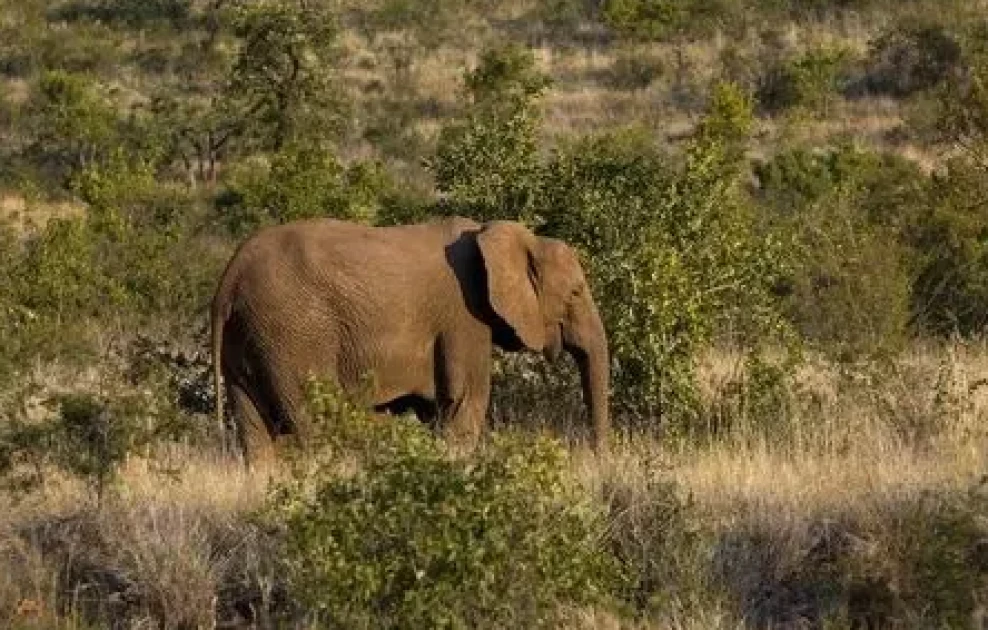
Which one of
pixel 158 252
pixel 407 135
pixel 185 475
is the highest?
pixel 185 475

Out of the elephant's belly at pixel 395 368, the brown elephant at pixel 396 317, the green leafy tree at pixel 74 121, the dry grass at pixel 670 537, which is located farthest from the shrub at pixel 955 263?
the green leafy tree at pixel 74 121

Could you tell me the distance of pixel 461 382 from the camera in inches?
446

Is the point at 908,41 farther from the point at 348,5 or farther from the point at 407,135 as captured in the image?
the point at 348,5

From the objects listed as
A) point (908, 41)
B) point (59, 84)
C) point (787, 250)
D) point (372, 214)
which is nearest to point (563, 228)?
point (787, 250)

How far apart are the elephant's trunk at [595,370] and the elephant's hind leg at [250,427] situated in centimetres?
207

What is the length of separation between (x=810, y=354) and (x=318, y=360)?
13.3 feet

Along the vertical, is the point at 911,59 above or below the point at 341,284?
below

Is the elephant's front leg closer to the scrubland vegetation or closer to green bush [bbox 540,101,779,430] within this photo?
the scrubland vegetation

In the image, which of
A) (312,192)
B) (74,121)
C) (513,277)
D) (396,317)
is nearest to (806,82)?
(74,121)

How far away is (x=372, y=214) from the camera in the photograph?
16938 mm

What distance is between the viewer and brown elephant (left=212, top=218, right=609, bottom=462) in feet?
35.9

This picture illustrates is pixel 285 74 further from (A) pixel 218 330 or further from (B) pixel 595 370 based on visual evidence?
(A) pixel 218 330

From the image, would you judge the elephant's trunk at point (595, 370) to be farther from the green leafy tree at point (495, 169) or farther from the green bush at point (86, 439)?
the green bush at point (86, 439)

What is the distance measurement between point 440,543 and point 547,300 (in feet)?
17.2
